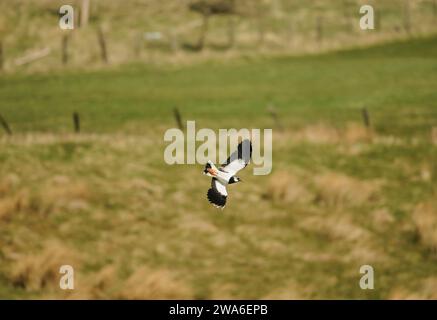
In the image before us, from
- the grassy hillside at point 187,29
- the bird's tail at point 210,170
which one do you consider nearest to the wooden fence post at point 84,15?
the grassy hillside at point 187,29

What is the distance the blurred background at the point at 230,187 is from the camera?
57.8ft

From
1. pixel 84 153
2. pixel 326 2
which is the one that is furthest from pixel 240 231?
pixel 326 2

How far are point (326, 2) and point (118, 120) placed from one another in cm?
3303

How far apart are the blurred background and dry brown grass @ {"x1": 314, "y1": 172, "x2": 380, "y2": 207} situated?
4 centimetres

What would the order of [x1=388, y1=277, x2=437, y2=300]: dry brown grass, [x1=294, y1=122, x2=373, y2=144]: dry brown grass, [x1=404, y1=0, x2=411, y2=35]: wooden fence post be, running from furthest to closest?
[x1=404, y1=0, x2=411, y2=35]: wooden fence post
[x1=294, y1=122, x2=373, y2=144]: dry brown grass
[x1=388, y1=277, x2=437, y2=300]: dry brown grass

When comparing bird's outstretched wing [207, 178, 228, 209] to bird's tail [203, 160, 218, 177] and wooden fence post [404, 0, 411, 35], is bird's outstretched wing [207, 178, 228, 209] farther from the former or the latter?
wooden fence post [404, 0, 411, 35]

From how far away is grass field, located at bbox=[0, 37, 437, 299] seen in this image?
683 inches

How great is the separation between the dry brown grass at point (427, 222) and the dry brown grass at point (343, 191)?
1.44 m

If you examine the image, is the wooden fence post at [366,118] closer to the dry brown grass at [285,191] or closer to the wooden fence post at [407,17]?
the dry brown grass at [285,191]

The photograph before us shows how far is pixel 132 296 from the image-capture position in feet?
53.9

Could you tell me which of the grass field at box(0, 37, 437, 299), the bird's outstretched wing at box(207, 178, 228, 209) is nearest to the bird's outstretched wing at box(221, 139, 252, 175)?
the bird's outstretched wing at box(207, 178, 228, 209)

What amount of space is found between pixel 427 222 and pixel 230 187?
5.20 meters

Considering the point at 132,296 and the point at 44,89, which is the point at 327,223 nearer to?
the point at 132,296

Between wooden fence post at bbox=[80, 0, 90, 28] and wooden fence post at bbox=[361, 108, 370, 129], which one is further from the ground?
wooden fence post at bbox=[80, 0, 90, 28]
